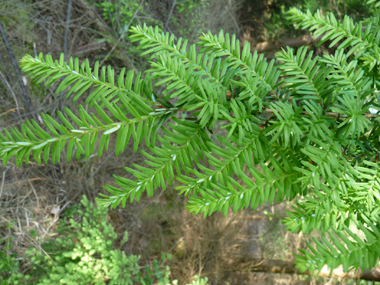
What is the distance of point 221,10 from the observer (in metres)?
4.38

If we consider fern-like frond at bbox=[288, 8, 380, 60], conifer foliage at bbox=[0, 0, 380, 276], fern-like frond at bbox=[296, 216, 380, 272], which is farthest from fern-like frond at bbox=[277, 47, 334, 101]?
fern-like frond at bbox=[296, 216, 380, 272]

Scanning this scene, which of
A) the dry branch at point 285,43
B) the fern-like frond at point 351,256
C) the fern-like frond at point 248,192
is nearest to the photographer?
the fern-like frond at point 351,256

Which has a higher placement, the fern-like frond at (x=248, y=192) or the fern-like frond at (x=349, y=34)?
the fern-like frond at (x=349, y=34)

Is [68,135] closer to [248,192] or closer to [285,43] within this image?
[248,192]

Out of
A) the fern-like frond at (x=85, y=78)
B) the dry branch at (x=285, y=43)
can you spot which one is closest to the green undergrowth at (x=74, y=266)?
the fern-like frond at (x=85, y=78)

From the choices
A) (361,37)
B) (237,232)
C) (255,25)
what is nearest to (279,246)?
(237,232)

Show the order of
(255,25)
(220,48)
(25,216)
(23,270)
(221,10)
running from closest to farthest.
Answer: (220,48) → (23,270) → (25,216) → (221,10) → (255,25)

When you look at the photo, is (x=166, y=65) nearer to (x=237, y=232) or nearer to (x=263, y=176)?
(x=263, y=176)

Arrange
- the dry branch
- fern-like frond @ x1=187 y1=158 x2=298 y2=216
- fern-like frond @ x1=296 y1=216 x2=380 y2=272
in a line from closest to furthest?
fern-like frond @ x1=296 y1=216 x2=380 y2=272, fern-like frond @ x1=187 y1=158 x2=298 y2=216, the dry branch

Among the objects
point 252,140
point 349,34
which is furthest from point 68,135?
point 349,34

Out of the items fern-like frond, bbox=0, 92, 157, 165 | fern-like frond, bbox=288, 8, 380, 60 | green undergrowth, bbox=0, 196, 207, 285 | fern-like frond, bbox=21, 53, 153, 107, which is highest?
fern-like frond, bbox=288, 8, 380, 60

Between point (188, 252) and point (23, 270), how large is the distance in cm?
153

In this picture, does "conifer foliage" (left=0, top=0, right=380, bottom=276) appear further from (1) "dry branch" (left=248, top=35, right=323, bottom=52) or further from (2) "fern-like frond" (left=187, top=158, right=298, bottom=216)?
(1) "dry branch" (left=248, top=35, right=323, bottom=52)

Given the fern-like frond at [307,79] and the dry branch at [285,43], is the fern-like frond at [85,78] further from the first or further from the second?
the dry branch at [285,43]
